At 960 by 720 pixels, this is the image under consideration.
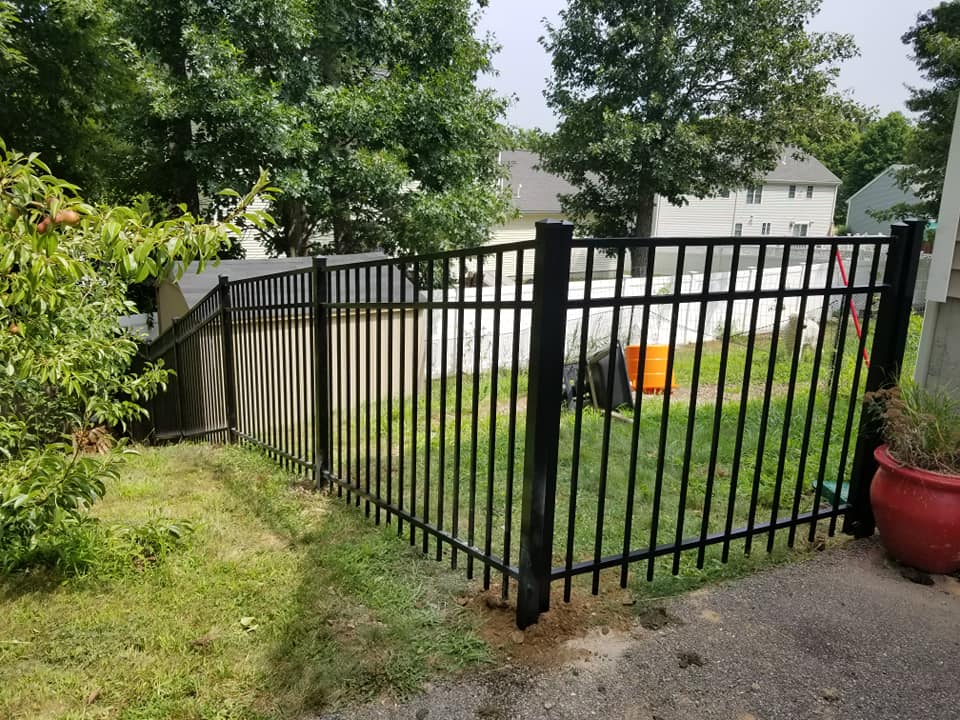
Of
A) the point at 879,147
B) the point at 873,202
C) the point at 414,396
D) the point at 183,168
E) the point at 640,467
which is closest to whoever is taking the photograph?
the point at 414,396

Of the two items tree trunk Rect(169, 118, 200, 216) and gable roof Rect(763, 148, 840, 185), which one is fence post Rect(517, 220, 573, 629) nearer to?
tree trunk Rect(169, 118, 200, 216)

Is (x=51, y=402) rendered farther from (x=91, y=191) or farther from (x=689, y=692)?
(x=91, y=191)

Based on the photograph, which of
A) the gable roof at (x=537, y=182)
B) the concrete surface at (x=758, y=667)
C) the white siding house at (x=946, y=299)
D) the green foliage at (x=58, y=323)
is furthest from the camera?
the gable roof at (x=537, y=182)

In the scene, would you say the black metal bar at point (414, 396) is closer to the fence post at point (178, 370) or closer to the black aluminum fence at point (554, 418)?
the black aluminum fence at point (554, 418)

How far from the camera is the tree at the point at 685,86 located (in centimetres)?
1781

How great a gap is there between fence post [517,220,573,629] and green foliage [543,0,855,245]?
17237 mm

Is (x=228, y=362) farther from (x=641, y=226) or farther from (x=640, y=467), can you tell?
(x=641, y=226)

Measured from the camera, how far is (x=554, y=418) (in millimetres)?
2102

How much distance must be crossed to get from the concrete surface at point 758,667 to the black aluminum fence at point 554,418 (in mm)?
238

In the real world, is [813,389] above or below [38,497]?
above

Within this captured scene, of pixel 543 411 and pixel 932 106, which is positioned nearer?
pixel 543 411

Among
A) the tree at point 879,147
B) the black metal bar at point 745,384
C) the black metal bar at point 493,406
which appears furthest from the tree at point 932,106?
the tree at point 879,147

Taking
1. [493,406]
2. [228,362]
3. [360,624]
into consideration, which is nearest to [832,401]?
[493,406]

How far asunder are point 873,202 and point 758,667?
1967 inches
